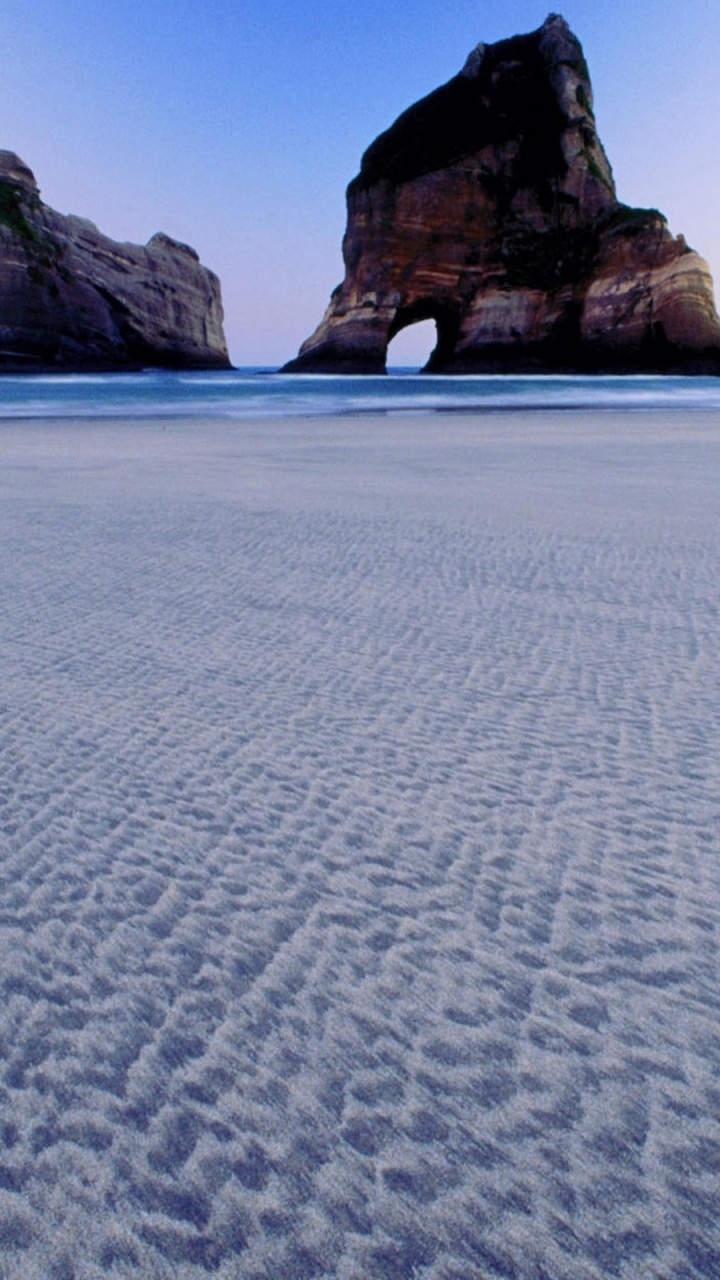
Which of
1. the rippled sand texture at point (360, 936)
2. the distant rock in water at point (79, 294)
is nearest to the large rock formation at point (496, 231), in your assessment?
the distant rock in water at point (79, 294)

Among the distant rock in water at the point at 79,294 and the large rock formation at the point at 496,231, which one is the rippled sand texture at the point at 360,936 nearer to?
the large rock formation at the point at 496,231

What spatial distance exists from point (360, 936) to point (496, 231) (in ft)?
137

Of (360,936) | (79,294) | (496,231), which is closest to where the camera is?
(360,936)

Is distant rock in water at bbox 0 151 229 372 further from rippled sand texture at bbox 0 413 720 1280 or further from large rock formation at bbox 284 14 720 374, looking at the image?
rippled sand texture at bbox 0 413 720 1280

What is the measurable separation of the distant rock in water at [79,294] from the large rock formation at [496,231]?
9.45 meters

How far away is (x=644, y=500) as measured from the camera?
9.84 feet

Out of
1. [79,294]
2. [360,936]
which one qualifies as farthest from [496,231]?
[360,936]

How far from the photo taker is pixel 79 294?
37.3 metres

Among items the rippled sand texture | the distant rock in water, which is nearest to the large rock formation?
the distant rock in water

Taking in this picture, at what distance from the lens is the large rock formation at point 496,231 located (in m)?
34.9

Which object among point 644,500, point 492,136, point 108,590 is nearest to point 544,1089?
point 108,590

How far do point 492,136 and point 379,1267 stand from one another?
148ft

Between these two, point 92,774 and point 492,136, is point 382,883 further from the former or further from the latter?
point 492,136

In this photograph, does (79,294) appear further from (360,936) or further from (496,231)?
(360,936)
